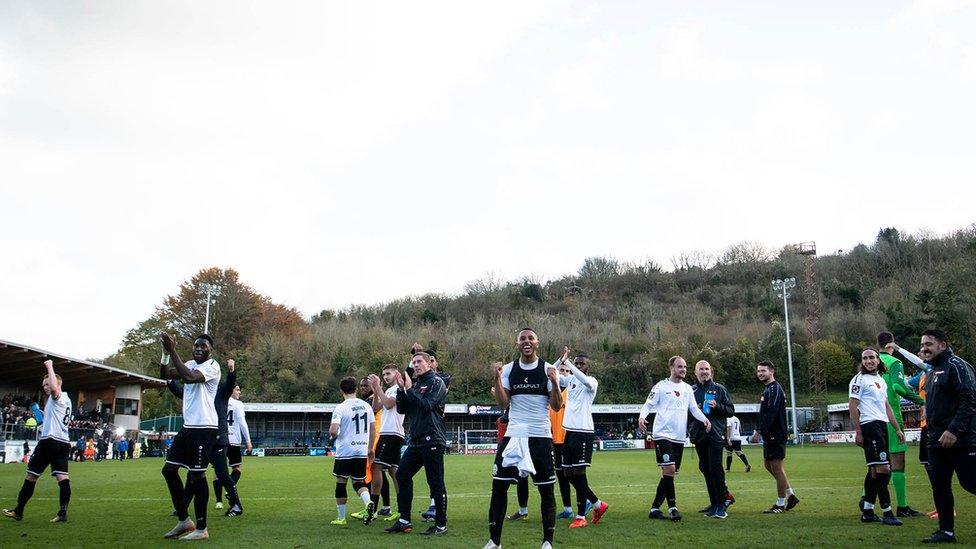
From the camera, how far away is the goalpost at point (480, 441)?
49.1 m

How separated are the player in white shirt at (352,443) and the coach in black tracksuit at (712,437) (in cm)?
496

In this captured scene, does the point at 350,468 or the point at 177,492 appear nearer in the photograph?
the point at 177,492

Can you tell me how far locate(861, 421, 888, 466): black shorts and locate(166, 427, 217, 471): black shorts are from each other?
8729 mm

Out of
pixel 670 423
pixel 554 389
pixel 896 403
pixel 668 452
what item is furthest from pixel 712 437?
pixel 554 389

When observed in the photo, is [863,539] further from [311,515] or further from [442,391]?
[311,515]

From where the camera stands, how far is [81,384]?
1785 inches

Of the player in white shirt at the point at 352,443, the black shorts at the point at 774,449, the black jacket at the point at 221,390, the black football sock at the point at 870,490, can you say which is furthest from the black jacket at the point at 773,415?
the black jacket at the point at 221,390

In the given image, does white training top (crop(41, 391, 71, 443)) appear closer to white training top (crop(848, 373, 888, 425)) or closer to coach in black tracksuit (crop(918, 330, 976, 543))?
white training top (crop(848, 373, 888, 425))

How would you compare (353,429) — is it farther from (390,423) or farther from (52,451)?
(52,451)

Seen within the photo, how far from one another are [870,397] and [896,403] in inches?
34.1

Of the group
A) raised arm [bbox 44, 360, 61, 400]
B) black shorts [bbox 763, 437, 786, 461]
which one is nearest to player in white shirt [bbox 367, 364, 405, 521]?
raised arm [bbox 44, 360, 61, 400]

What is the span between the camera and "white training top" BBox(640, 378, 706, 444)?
10545 millimetres

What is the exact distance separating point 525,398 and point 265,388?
195 ft

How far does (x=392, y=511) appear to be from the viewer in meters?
11.7
